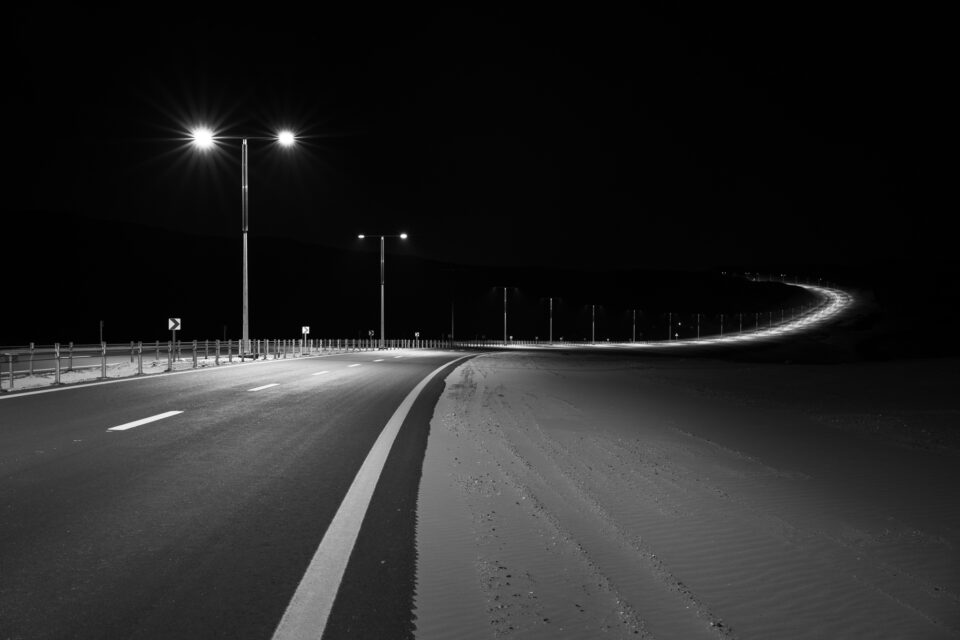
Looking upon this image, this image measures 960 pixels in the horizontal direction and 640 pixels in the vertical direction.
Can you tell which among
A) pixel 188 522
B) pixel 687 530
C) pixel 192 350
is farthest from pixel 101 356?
pixel 687 530

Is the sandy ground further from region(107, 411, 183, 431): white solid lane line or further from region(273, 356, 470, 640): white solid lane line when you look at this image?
region(107, 411, 183, 431): white solid lane line

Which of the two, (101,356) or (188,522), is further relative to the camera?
(101,356)

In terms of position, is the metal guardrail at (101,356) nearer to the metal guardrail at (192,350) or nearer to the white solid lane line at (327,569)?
the metal guardrail at (192,350)

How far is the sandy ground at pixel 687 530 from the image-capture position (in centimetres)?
371

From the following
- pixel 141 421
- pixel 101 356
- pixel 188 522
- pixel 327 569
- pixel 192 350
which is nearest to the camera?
pixel 327 569

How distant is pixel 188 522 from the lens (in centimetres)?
532

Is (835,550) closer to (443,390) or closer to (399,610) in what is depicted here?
(399,610)

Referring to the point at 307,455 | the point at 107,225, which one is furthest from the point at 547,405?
the point at 107,225

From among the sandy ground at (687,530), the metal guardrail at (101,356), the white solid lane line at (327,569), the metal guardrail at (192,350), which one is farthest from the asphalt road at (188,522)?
the metal guardrail at (192,350)

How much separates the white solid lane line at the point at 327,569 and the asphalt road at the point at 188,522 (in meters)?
0.06

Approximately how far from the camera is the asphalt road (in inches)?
143

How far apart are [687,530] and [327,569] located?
2.74 m

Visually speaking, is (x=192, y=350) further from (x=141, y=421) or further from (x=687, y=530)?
(x=687, y=530)

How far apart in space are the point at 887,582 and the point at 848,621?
733 millimetres
